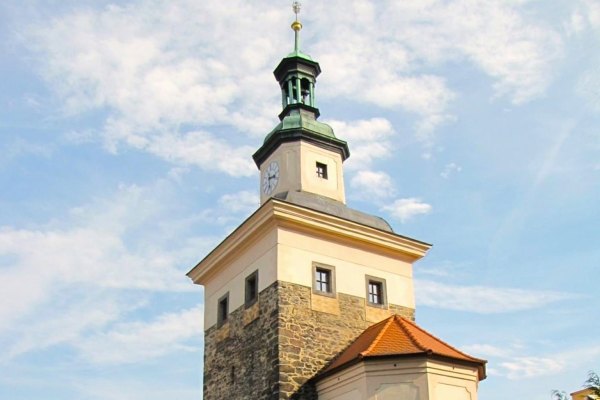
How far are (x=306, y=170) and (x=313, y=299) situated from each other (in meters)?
4.36

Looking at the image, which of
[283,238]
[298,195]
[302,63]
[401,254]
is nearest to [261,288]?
[283,238]

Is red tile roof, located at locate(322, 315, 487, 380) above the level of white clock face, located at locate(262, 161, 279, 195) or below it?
below

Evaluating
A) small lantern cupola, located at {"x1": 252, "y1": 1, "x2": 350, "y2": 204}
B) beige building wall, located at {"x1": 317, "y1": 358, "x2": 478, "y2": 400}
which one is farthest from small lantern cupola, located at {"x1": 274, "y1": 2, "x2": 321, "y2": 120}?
beige building wall, located at {"x1": 317, "y1": 358, "x2": 478, "y2": 400}

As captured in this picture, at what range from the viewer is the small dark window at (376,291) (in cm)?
1975

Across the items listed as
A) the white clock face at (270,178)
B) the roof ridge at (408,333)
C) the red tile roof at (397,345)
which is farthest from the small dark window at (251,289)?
the roof ridge at (408,333)

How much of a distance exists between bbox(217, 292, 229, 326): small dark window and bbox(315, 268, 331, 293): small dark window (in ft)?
10.1

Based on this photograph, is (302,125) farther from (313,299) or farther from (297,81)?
(313,299)

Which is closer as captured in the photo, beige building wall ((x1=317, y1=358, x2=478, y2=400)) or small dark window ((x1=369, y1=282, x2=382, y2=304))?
beige building wall ((x1=317, y1=358, x2=478, y2=400))

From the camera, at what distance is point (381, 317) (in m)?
19.6

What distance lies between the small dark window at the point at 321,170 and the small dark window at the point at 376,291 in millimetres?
3589

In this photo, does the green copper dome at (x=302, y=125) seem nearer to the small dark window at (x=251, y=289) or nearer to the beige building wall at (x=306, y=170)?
the beige building wall at (x=306, y=170)

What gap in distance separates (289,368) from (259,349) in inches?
50.9

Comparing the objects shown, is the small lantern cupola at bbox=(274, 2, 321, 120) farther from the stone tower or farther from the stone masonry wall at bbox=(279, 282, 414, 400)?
the stone masonry wall at bbox=(279, 282, 414, 400)

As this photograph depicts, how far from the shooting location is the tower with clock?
16188 mm
